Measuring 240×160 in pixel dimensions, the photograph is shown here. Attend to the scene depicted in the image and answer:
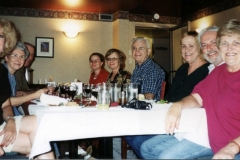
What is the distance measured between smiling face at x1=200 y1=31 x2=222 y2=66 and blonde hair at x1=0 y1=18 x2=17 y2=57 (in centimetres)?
139

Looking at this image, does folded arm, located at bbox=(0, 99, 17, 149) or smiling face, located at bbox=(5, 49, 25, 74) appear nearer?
folded arm, located at bbox=(0, 99, 17, 149)

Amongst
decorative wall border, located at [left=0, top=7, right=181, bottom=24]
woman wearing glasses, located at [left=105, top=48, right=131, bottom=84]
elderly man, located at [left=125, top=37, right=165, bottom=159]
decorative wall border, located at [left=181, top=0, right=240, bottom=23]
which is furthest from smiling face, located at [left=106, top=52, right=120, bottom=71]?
decorative wall border, located at [left=181, top=0, right=240, bottom=23]

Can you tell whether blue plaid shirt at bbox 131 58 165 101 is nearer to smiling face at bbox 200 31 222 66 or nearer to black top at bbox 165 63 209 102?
black top at bbox 165 63 209 102

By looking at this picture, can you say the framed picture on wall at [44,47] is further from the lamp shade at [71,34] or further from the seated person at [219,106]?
the seated person at [219,106]

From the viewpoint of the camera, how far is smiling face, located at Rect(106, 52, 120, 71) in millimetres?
3288

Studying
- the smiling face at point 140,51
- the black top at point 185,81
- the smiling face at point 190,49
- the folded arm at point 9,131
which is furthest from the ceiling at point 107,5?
the folded arm at point 9,131

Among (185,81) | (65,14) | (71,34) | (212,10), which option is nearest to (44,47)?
(71,34)

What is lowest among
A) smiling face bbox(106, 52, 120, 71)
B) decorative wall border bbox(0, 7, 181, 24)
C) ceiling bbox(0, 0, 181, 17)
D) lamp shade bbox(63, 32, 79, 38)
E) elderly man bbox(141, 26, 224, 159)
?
elderly man bbox(141, 26, 224, 159)

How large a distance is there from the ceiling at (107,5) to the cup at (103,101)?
13.0 feet

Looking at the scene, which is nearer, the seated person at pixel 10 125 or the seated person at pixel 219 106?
the seated person at pixel 219 106

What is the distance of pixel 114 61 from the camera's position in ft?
10.9

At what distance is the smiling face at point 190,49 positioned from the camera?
2.17m

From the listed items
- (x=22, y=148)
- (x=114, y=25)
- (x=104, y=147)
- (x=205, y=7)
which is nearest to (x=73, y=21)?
(x=114, y=25)

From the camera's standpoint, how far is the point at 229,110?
1304 mm
